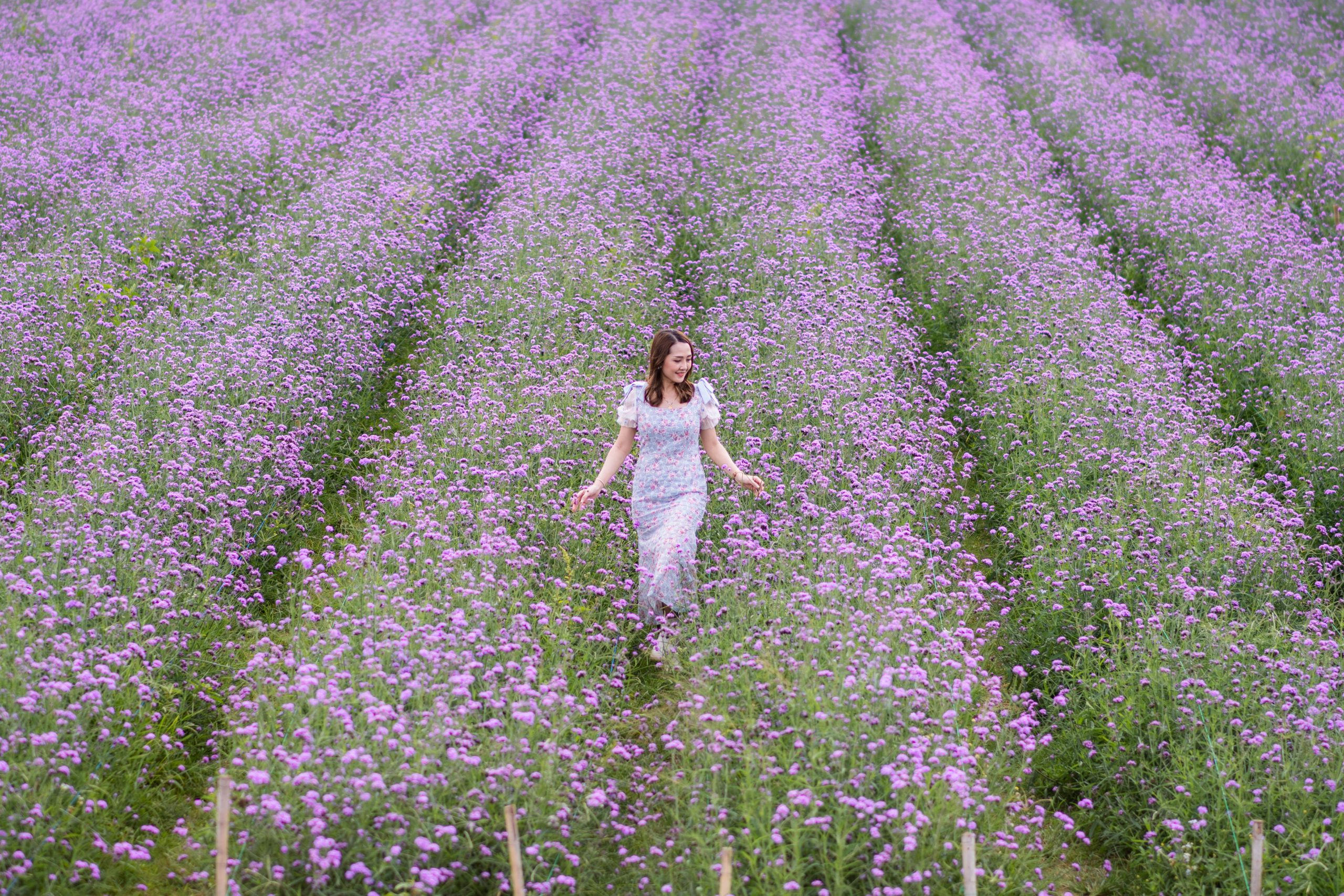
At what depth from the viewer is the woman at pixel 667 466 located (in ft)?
18.2

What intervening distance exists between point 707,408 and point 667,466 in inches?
17.1

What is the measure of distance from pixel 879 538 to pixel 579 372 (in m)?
2.83

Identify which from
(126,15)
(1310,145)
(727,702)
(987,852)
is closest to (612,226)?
(727,702)

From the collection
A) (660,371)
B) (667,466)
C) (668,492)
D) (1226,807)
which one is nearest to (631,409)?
(660,371)

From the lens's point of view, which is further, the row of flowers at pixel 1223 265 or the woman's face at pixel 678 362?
the row of flowers at pixel 1223 265

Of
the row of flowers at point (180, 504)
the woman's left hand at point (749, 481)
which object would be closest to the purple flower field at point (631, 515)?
the row of flowers at point (180, 504)

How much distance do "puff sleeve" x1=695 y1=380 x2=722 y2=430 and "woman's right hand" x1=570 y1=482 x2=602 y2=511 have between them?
73 cm

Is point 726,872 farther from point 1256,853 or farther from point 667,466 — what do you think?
point 667,466

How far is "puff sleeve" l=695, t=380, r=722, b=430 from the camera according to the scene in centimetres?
599

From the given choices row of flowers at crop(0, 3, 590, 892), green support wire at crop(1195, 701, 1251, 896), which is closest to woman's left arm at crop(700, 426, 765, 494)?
row of flowers at crop(0, 3, 590, 892)

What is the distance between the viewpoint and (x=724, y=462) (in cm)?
596

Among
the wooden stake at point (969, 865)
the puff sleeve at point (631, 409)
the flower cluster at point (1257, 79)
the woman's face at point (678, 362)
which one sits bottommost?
the puff sleeve at point (631, 409)

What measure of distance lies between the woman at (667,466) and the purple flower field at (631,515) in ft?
0.86

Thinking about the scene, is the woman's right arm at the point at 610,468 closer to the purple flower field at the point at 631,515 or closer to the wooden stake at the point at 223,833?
the purple flower field at the point at 631,515
